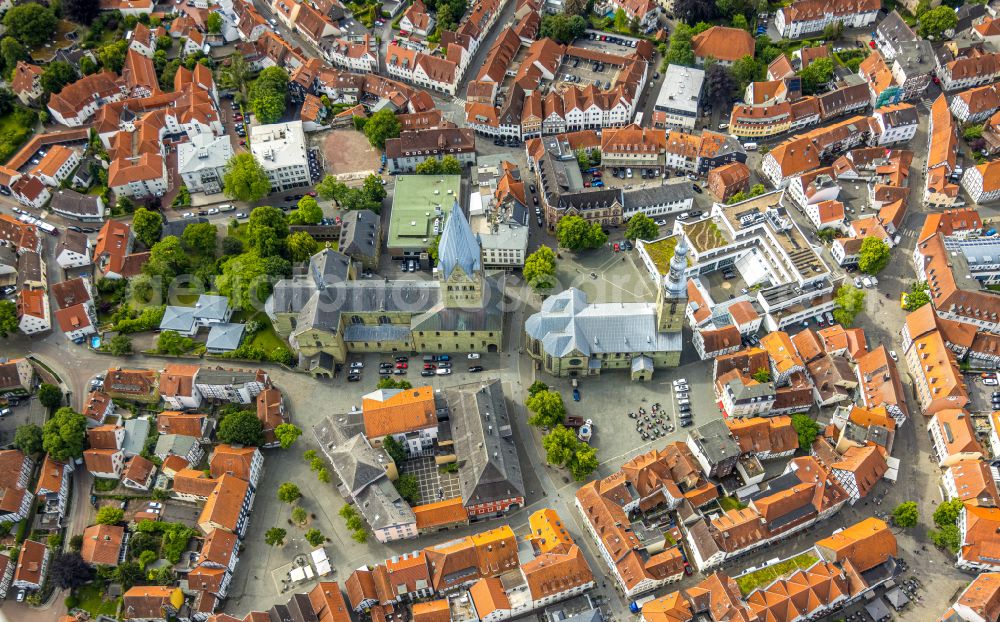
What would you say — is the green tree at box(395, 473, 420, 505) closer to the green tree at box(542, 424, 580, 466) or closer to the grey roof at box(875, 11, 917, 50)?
the green tree at box(542, 424, 580, 466)

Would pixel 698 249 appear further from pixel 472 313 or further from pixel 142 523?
pixel 142 523

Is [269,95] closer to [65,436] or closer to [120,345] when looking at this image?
[120,345]

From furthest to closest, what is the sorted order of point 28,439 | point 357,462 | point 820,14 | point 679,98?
point 820,14, point 679,98, point 28,439, point 357,462

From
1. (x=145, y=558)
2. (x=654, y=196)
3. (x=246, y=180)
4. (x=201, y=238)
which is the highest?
(x=654, y=196)

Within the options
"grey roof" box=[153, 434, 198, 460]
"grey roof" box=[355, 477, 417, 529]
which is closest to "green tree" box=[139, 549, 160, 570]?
"grey roof" box=[153, 434, 198, 460]

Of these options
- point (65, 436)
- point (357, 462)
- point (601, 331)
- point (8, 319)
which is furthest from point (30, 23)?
point (601, 331)

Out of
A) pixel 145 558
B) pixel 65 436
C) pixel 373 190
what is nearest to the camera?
pixel 145 558

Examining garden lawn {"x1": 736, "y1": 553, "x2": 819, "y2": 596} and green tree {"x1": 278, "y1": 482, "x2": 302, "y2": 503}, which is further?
green tree {"x1": 278, "y1": 482, "x2": 302, "y2": 503}
